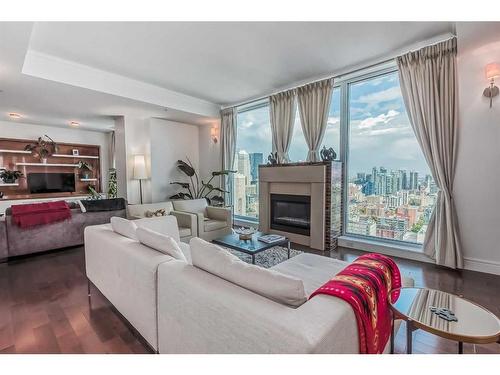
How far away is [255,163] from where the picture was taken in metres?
5.52

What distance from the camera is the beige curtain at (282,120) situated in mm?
4559

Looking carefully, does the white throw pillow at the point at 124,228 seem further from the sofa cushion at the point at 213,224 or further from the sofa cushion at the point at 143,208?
the sofa cushion at the point at 213,224

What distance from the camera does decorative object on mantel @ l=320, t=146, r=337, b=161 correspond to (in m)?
3.97

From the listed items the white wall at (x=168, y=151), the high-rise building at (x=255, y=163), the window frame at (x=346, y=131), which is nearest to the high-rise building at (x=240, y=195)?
the high-rise building at (x=255, y=163)

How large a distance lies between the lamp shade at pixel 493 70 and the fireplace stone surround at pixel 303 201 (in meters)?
1.95

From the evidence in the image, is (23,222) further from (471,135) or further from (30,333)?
(471,135)

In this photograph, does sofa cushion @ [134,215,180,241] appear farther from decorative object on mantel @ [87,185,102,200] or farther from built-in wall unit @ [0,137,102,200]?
built-in wall unit @ [0,137,102,200]

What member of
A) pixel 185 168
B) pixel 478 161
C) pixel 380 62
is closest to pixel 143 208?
pixel 185 168

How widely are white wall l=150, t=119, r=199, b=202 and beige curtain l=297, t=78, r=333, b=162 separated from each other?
307 centimetres

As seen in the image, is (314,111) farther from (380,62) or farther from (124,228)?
(124,228)

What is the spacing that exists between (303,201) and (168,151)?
3.41 meters

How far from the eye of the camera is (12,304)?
2291mm
